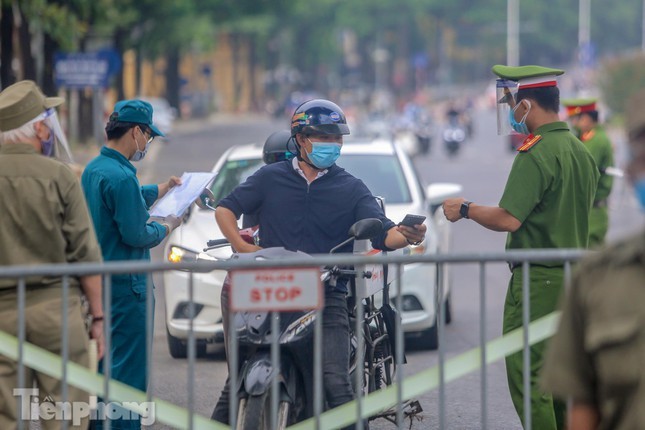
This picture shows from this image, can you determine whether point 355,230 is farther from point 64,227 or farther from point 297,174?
point 64,227

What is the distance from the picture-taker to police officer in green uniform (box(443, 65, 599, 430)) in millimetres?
5801

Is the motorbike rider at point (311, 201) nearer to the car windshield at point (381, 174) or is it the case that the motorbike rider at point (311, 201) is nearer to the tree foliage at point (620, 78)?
the car windshield at point (381, 174)

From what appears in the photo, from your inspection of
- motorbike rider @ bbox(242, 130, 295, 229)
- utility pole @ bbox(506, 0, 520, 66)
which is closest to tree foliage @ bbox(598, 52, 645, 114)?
motorbike rider @ bbox(242, 130, 295, 229)

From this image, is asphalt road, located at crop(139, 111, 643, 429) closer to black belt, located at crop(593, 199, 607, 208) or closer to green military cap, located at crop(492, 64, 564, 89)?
green military cap, located at crop(492, 64, 564, 89)

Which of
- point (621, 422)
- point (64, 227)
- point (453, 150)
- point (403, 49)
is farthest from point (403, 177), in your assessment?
point (403, 49)

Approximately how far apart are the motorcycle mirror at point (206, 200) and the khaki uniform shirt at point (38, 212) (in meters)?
2.02

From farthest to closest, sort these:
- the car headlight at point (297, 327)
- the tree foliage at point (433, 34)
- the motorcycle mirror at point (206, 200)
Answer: the tree foliage at point (433, 34), the motorcycle mirror at point (206, 200), the car headlight at point (297, 327)

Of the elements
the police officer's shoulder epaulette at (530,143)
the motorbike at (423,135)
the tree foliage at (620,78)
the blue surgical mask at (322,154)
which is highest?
the police officer's shoulder epaulette at (530,143)

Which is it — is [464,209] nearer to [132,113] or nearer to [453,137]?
[132,113]

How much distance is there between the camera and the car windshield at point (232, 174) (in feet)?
32.7

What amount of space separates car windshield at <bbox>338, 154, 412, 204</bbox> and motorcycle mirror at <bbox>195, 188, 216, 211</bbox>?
10.8 ft

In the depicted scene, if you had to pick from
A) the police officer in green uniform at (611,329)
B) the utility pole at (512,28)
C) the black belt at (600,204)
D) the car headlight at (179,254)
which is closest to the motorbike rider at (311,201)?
the car headlight at (179,254)

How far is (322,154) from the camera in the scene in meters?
6.36

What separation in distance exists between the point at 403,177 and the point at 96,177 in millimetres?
4741
